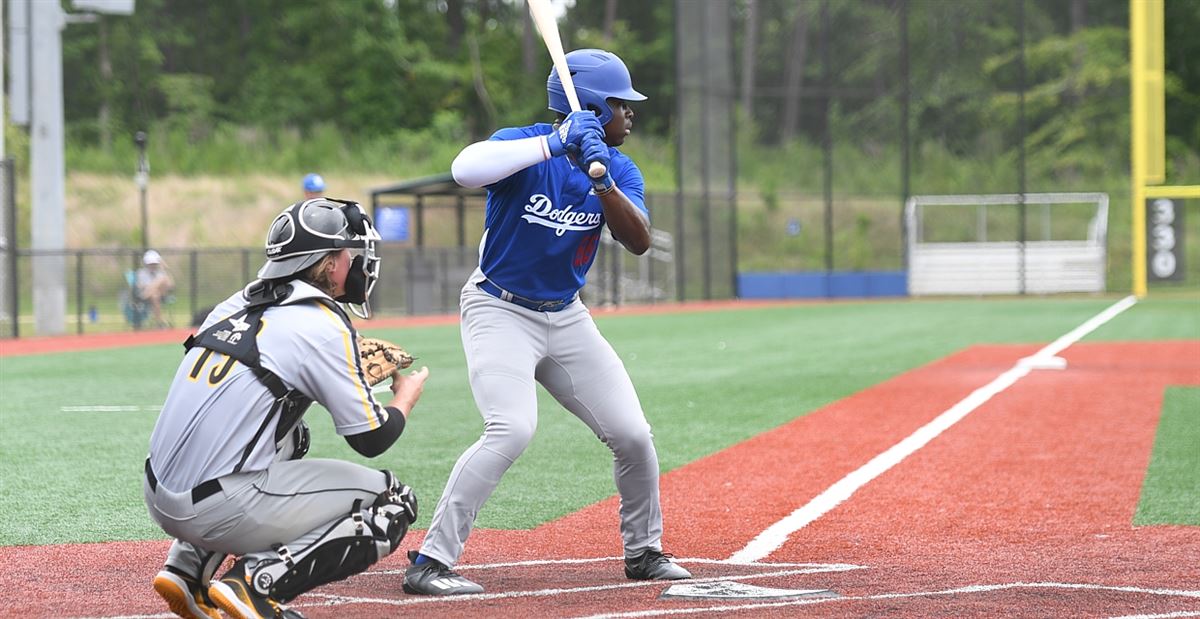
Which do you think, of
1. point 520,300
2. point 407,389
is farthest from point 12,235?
point 407,389

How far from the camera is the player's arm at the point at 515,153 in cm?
525

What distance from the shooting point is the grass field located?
7.74 meters

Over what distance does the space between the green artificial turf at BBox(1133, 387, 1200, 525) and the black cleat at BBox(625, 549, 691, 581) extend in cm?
255

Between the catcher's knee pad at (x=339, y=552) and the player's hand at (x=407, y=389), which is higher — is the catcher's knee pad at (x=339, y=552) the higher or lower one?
the lower one

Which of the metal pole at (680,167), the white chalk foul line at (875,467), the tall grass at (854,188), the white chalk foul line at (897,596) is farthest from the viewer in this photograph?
the tall grass at (854,188)

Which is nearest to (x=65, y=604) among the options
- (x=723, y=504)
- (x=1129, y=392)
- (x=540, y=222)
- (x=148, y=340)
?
(x=540, y=222)

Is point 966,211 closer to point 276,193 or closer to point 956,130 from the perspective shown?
point 956,130

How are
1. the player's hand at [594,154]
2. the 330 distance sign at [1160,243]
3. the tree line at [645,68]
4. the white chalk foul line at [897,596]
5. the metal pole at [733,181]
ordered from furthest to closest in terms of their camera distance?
the tree line at [645,68], the metal pole at [733,181], the 330 distance sign at [1160,243], the player's hand at [594,154], the white chalk foul line at [897,596]

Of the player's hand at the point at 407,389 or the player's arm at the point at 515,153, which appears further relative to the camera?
the player's arm at the point at 515,153

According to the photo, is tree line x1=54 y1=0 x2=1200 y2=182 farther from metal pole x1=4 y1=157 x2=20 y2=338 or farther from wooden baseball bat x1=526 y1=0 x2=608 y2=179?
wooden baseball bat x1=526 y1=0 x2=608 y2=179

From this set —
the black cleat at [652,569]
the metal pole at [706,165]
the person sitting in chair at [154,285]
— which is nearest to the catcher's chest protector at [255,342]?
the black cleat at [652,569]

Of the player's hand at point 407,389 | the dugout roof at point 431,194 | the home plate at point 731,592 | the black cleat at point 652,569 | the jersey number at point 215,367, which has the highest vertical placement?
the dugout roof at point 431,194

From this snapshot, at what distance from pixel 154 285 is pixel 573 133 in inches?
920

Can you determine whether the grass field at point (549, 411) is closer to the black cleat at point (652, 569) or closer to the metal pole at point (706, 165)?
the black cleat at point (652, 569)
